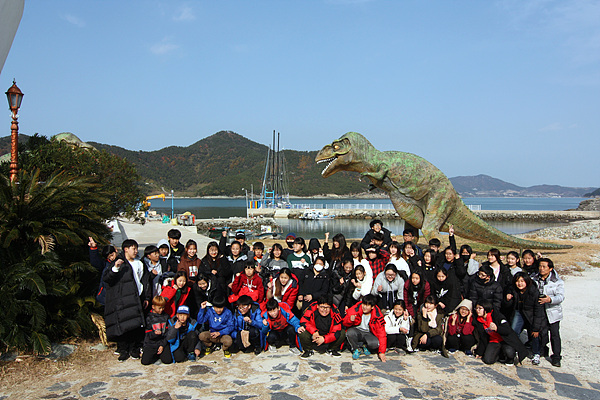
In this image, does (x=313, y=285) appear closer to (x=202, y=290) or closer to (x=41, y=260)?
(x=202, y=290)

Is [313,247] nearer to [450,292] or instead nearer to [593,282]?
[450,292]

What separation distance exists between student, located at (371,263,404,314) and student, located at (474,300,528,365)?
101 cm

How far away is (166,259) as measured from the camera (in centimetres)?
592

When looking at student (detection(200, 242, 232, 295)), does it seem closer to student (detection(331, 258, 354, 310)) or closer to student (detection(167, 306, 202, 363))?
student (detection(167, 306, 202, 363))

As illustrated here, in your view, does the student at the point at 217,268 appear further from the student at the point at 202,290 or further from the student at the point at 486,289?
the student at the point at 486,289

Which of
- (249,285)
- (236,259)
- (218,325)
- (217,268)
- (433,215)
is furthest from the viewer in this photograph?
(433,215)

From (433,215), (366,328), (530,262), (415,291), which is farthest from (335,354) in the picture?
(433,215)

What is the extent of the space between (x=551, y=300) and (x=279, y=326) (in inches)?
132

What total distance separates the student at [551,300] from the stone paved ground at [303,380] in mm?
256

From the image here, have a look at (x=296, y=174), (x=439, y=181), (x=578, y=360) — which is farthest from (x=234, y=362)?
(x=296, y=174)

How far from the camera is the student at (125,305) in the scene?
494 cm

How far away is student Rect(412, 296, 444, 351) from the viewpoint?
538 cm

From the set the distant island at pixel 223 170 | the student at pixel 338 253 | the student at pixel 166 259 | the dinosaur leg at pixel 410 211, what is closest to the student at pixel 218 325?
the student at pixel 166 259

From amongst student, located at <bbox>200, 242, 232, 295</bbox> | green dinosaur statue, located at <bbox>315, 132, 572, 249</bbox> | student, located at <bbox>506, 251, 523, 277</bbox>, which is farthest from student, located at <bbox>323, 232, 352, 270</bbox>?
green dinosaur statue, located at <bbox>315, 132, 572, 249</bbox>
